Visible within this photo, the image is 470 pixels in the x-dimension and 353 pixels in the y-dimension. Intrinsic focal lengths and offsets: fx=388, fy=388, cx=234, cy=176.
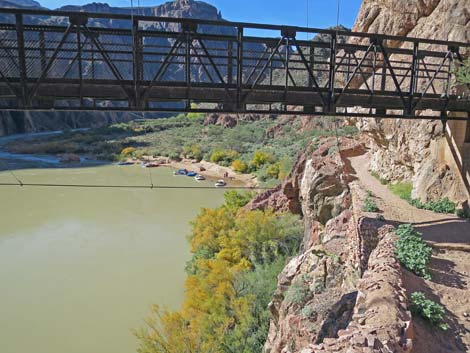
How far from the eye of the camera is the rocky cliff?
43.5 ft

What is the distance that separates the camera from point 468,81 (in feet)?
39.8

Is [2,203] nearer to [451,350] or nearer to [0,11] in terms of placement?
[0,11]

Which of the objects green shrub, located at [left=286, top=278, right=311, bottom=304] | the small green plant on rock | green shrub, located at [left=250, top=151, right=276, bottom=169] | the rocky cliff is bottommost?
green shrub, located at [left=250, top=151, right=276, bottom=169]

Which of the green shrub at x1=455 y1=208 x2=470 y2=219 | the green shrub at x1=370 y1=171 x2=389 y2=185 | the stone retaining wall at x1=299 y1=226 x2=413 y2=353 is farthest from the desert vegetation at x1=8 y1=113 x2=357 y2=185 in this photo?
the stone retaining wall at x1=299 y1=226 x2=413 y2=353

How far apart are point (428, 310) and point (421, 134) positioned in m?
9.64

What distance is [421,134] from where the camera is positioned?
1497 cm

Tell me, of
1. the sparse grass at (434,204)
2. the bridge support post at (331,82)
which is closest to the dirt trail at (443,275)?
the sparse grass at (434,204)

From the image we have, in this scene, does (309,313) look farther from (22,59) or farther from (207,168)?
(207,168)

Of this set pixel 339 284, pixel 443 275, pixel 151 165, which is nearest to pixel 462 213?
pixel 443 275

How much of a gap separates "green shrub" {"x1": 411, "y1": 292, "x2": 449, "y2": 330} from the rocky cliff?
695cm

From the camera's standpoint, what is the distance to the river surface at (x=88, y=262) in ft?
56.3

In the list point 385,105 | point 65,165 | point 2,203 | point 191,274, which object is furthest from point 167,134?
point 385,105

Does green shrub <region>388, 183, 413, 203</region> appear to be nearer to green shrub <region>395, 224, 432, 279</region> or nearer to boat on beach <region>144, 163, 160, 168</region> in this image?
green shrub <region>395, 224, 432, 279</region>

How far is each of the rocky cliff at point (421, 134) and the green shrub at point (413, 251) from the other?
3.99 m
